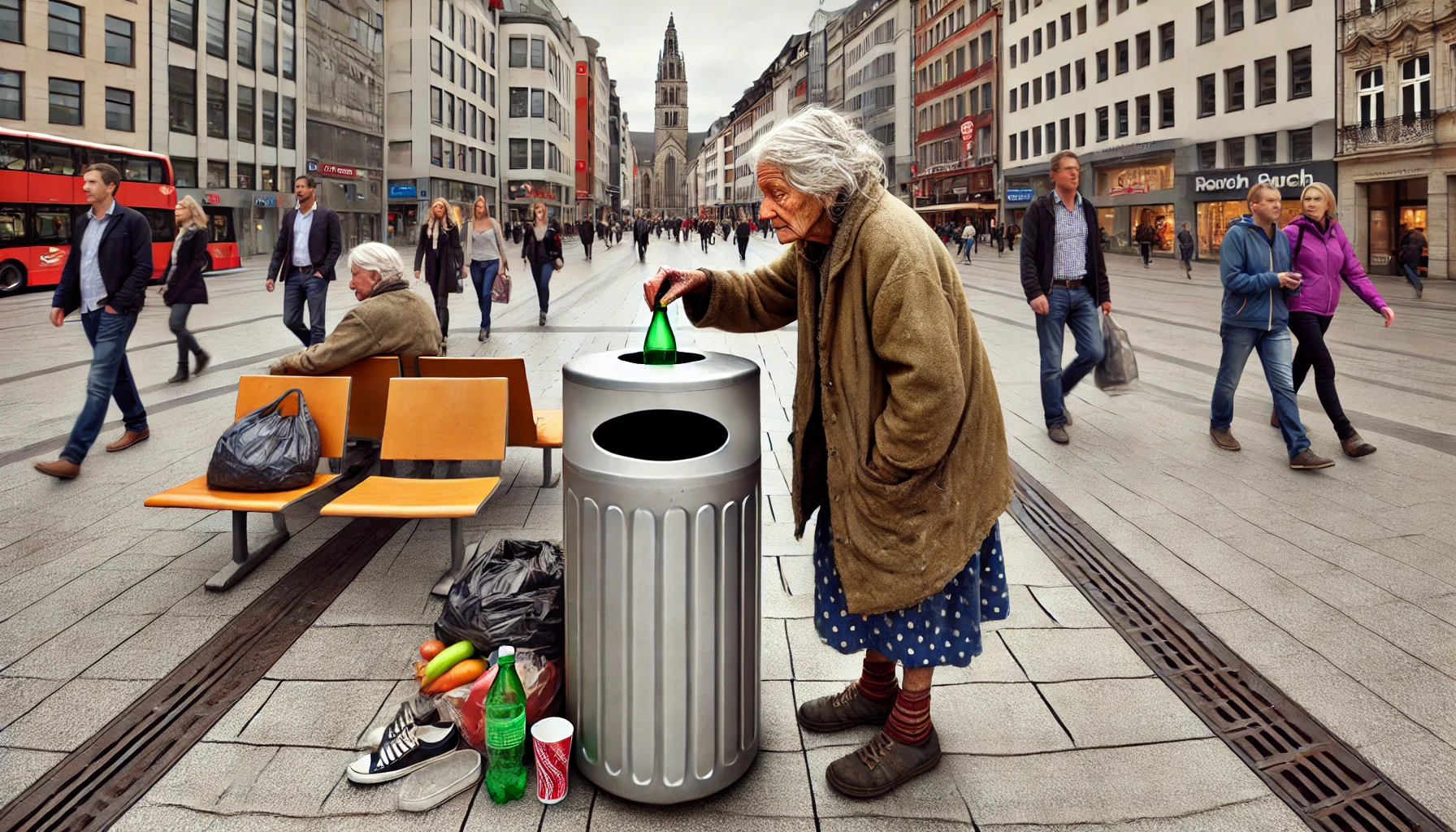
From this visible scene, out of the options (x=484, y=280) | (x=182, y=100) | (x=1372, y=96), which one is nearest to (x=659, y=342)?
(x=484, y=280)

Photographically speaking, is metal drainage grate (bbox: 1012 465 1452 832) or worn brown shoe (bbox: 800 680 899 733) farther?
worn brown shoe (bbox: 800 680 899 733)

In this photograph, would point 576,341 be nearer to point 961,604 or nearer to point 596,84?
point 961,604

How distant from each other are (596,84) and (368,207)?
6514 centimetres

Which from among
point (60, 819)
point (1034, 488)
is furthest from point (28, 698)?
point (1034, 488)

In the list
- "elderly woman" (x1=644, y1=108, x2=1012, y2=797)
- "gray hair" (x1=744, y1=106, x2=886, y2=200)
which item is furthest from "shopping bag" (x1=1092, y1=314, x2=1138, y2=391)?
"gray hair" (x1=744, y1=106, x2=886, y2=200)

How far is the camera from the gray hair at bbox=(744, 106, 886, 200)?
246 centimetres

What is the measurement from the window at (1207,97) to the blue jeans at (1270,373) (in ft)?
110

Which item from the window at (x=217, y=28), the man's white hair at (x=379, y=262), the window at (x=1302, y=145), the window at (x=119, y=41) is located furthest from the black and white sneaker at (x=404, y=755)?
the window at (x=217, y=28)

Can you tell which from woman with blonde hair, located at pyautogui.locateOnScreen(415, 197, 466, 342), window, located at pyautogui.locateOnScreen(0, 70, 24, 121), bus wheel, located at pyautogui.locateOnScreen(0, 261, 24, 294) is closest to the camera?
woman with blonde hair, located at pyautogui.locateOnScreen(415, 197, 466, 342)

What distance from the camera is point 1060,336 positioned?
7129 millimetres

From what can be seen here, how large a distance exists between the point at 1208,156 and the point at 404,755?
39163 millimetres

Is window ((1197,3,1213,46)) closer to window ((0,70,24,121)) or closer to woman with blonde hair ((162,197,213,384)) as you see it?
woman with blonde hair ((162,197,213,384))

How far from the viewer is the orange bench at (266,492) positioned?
4281mm

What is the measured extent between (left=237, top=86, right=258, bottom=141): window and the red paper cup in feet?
143
